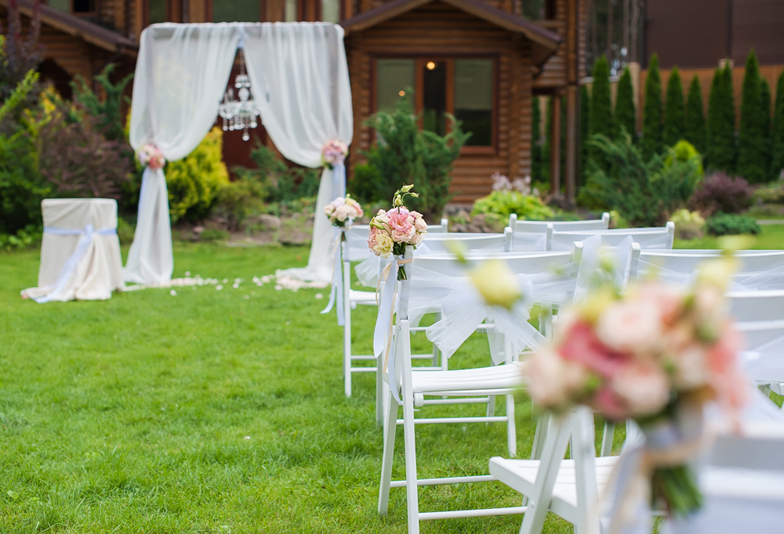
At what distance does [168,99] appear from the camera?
8.48 metres

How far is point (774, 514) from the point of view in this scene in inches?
40.7

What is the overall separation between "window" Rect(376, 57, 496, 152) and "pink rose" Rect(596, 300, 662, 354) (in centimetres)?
1250

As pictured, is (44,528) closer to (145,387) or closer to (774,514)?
(145,387)

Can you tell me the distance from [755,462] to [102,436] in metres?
3.08

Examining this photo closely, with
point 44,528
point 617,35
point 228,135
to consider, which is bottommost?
point 44,528

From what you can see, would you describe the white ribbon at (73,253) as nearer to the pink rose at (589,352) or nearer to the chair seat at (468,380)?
the chair seat at (468,380)

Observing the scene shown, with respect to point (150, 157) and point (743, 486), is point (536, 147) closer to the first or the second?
point (150, 157)

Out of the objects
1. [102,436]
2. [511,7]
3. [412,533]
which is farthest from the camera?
[511,7]

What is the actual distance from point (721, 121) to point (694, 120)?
2.07 ft

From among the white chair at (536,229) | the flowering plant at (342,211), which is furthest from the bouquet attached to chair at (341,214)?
the white chair at (536,229)

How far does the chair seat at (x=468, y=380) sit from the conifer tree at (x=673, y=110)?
692 inches

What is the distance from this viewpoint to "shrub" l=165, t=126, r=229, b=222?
35.8 ft

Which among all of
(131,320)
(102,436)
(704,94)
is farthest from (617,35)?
(102,436)

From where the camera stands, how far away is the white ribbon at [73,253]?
23.1 feet
